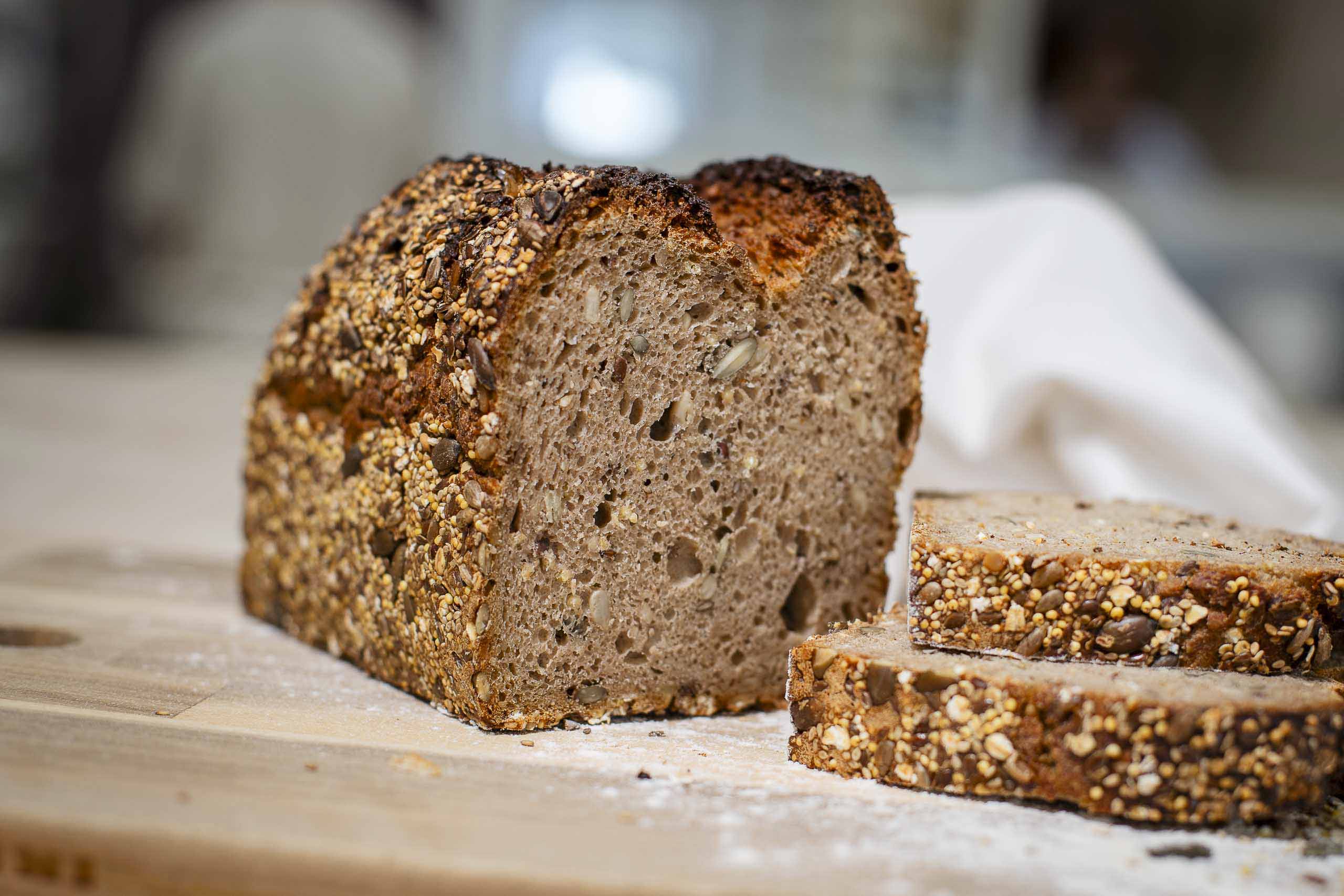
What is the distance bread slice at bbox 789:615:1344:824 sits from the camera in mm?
1690

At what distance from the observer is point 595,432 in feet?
6.54

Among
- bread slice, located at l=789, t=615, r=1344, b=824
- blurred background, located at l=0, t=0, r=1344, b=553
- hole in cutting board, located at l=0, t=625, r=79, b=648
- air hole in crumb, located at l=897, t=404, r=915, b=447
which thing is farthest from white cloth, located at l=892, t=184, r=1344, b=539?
blurred background, located at l=0, t=0, r=1344, b=553

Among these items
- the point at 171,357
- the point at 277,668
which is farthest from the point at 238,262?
the point at 277,668

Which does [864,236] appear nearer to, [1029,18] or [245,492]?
[245,492]

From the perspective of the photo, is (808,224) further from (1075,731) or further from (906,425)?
(1075,731)

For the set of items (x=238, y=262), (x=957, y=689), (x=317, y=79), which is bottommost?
(x=957, y=689)

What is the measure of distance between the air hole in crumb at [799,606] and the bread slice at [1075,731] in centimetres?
33

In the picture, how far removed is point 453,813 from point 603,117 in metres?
8.95

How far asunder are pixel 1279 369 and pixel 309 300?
1047 cm

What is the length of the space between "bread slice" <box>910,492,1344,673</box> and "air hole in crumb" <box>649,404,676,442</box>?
Result: 46cm

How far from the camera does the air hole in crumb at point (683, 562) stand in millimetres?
2127

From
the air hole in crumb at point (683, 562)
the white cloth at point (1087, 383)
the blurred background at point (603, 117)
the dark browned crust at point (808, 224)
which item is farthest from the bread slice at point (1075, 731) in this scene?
the blurred background at point (603, 117)

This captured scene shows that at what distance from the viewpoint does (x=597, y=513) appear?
6.72 feet

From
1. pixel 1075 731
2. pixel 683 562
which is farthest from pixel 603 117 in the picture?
pixel 1075 731
